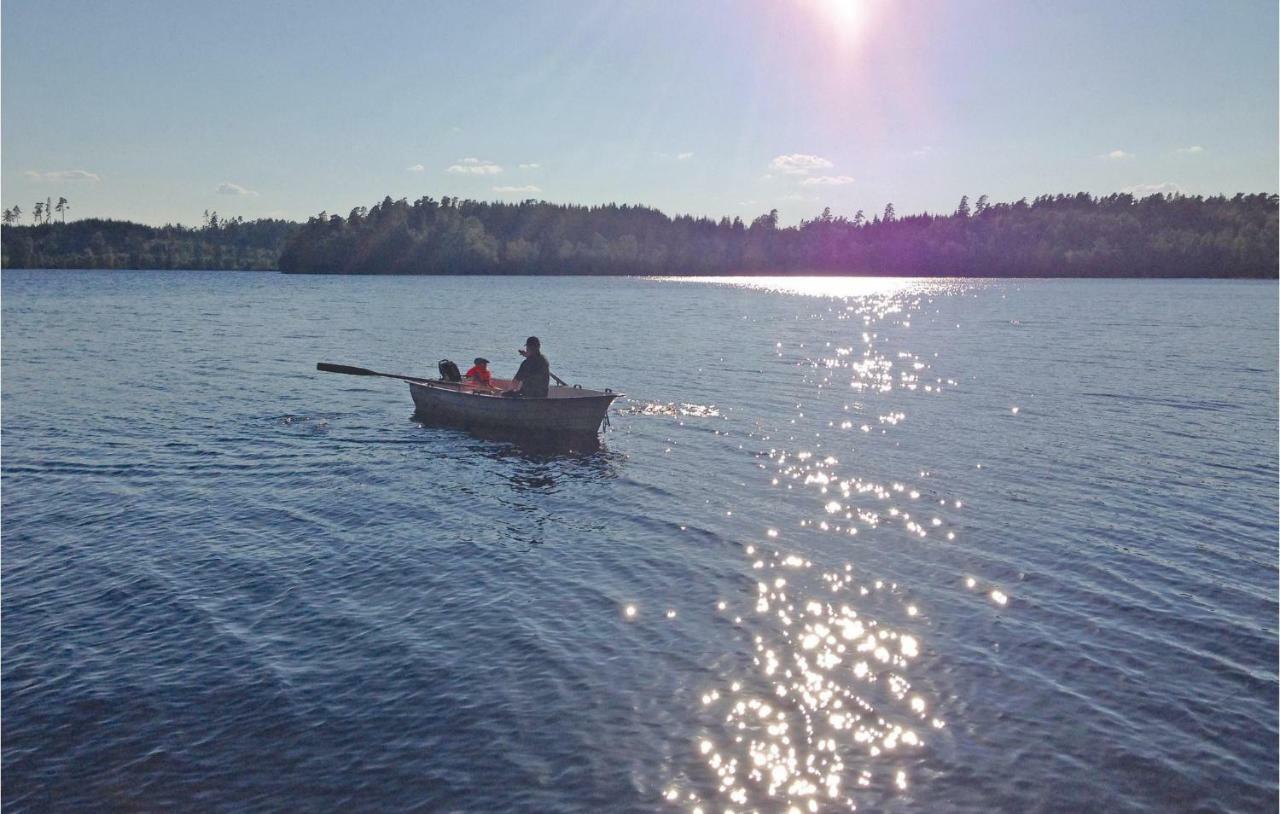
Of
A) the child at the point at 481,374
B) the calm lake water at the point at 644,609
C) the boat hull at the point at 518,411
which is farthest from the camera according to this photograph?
the child at the point at 481,374

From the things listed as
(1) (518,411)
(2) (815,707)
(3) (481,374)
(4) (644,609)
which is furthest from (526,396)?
(2) (815,707)

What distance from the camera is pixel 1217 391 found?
35.9 meters

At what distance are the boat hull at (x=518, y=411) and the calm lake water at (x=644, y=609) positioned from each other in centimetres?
99

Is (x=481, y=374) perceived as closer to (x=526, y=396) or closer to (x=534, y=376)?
(x=526, y=396)

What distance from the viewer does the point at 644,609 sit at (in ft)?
44.1

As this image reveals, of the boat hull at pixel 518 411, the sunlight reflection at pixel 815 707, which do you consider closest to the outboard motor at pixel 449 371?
the boat hull at pixel 518 411

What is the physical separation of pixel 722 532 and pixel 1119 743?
8.42 meters

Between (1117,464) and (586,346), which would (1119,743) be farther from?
(586,346)

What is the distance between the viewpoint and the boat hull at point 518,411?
2544 centimetres

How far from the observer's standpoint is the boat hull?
2544 cm

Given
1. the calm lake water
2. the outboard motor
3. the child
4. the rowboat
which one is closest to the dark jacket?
the rowboat

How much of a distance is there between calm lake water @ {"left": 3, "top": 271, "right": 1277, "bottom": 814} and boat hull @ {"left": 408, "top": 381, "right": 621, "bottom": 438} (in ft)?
3.26

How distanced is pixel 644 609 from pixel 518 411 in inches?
530

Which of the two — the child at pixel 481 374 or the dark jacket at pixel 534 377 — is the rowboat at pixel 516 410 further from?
the dark jacket at pixel 534 377
